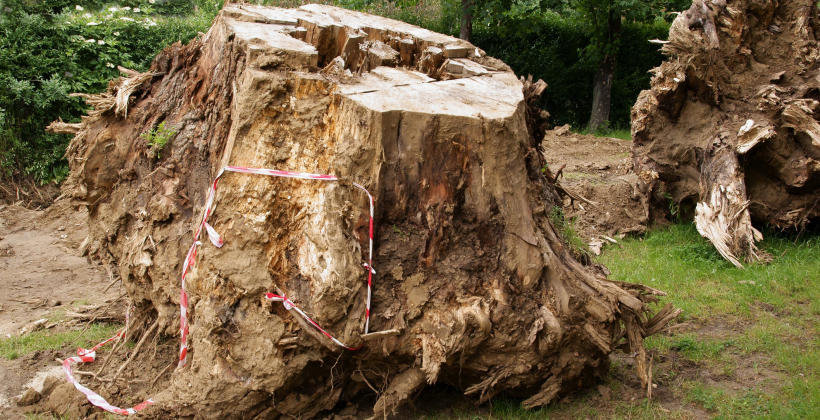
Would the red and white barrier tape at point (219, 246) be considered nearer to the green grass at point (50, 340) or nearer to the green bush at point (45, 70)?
the green grass at point (50, 340)

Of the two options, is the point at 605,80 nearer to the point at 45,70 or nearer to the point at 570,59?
the point at 570,59

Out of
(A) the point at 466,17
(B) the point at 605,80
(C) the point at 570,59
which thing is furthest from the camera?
(C) the point at 570,59

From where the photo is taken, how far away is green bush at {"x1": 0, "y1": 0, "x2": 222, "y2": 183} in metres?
8.42

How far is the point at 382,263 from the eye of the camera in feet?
10.9

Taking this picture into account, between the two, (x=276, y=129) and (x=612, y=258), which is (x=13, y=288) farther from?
(x=612, y=258)

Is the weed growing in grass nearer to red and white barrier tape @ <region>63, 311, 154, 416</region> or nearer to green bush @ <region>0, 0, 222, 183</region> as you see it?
red and white barrier tape @ <region>63, 311, 154, 416</region>

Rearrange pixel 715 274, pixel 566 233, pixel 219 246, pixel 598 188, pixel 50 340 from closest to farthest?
1. pixel 219 246
2. pixel 566 233
3. pixel 50 340
4. pixel 715 274
5. pixel 598 188

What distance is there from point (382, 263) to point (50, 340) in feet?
9.55

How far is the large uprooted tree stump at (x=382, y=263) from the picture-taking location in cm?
317

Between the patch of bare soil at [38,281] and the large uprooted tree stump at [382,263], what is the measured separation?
1457mm

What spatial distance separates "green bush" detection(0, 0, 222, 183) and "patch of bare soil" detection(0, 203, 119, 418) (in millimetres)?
814

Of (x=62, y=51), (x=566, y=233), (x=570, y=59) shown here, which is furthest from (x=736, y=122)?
(x=62, y=51)

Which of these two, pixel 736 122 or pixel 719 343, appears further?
pixel 736 122

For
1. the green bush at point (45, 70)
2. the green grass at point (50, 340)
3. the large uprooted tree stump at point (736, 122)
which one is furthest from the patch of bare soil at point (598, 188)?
the green bush at point (45, 70)
